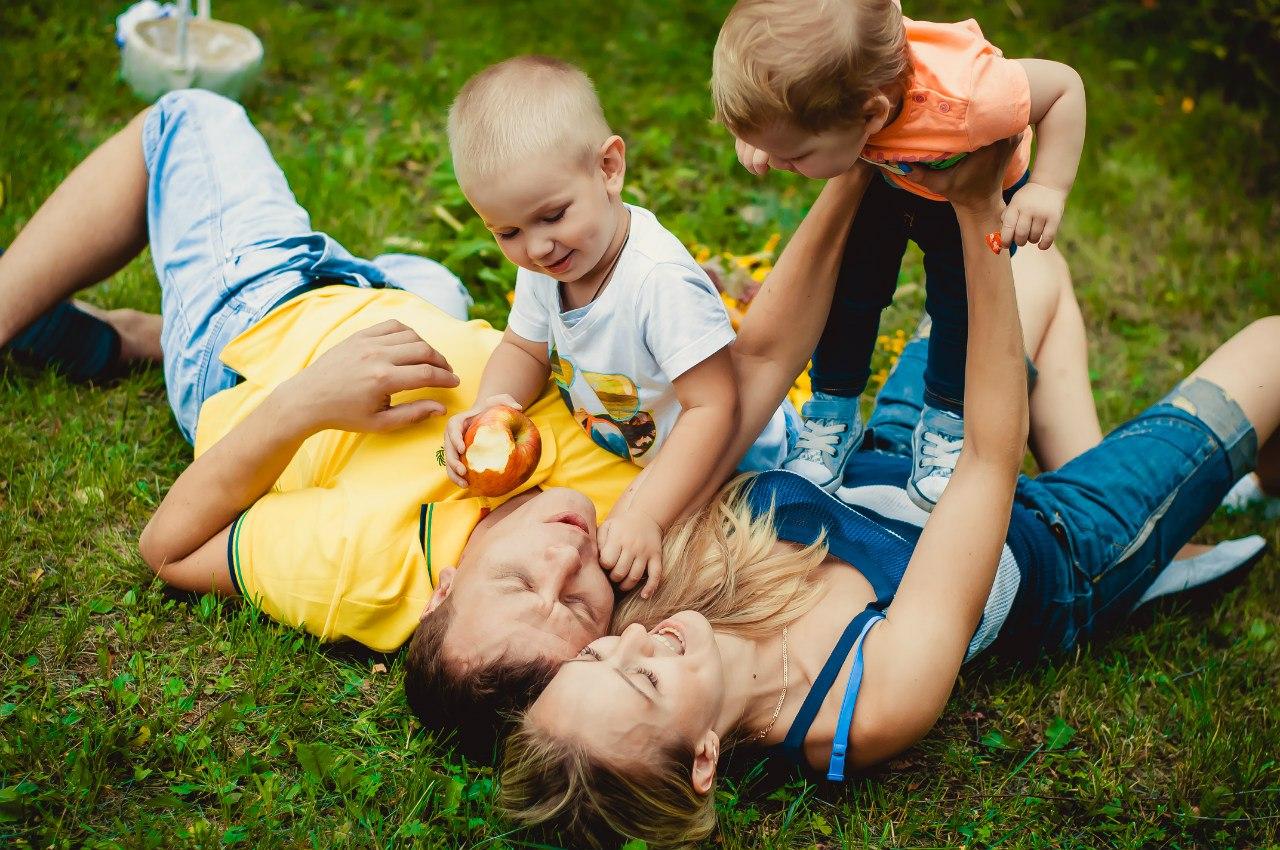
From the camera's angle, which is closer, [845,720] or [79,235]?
[845,720]

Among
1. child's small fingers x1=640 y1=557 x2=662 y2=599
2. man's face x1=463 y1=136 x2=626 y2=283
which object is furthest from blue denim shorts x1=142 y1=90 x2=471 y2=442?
child's small fingers x1=640 y1=557 x2=662 y2=599

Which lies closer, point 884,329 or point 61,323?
point 61,323

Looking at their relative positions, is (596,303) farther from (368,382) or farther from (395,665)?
A: (395,665)

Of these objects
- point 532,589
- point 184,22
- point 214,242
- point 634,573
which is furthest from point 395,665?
point 184,22

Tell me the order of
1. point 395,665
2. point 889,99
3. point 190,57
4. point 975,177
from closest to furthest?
1. point 889,99
2. point 975,177
3. point 395,665
4. point 190,57

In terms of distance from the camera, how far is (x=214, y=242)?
10.1 feet

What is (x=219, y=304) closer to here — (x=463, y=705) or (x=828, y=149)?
(x=463, y=705)

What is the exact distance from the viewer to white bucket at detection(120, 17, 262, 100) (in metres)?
4.52

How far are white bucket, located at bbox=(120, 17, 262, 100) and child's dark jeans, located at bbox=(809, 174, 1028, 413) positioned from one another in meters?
3.12

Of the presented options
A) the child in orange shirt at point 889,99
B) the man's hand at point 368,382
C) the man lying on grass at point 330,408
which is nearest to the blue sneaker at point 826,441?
the man lying on grass at point 330,408

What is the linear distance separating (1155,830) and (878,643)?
30.8 inches

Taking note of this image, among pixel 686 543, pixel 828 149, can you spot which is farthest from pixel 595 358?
pixel 828 149

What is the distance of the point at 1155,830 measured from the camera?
241 cm

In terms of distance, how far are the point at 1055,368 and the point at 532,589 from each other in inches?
75.4
